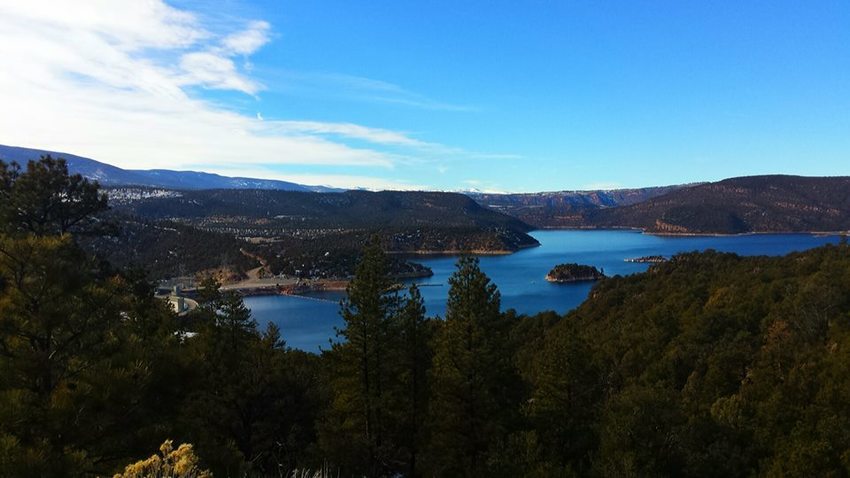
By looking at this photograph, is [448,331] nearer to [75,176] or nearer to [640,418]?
[640,418]

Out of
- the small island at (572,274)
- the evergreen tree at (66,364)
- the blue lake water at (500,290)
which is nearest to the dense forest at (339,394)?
the evergreen tree at (66,364)

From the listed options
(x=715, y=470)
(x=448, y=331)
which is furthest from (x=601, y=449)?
(x=448, y=331)

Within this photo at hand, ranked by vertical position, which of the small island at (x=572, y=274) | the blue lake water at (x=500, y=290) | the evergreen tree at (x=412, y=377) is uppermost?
the evergreen tree at (x=412, y=377)

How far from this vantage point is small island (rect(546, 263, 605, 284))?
11744cm

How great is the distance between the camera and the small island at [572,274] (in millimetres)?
117438

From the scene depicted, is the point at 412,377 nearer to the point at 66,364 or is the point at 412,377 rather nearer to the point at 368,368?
the point at 368,368

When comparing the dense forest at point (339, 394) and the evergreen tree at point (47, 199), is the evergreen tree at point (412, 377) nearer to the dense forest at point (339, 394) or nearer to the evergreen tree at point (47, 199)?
the dense forest at point (339, 394)

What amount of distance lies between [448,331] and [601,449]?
233 inches

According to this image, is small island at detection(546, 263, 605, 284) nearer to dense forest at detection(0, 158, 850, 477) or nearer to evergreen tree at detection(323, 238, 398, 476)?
dense forest at detection(0, 158, 850, 477)

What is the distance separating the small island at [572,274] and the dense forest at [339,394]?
300 feet

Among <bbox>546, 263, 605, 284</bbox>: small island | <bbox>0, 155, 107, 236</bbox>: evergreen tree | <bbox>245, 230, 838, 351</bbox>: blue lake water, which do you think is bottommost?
<bbox>245, 230, 838, 351</bbox>: blue lake water

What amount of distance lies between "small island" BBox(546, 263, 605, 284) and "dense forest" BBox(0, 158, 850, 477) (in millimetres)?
91350

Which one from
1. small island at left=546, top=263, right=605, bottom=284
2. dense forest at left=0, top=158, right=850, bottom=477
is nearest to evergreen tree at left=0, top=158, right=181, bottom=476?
dense forest at left=0, top=158, right=850, bottom=477

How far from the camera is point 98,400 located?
20.9ft
